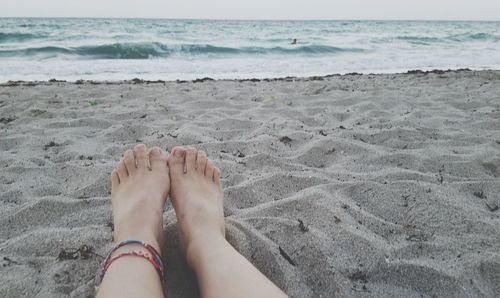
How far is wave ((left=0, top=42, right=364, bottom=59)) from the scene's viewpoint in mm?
9461

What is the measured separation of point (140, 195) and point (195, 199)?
0.74ft

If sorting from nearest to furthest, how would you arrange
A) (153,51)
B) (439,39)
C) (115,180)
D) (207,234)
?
(207,234), (115,180), (153,51), (439,39)

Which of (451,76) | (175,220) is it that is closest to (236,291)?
(175,220)

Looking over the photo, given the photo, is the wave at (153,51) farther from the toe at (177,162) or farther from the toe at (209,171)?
the toe at (209,171)

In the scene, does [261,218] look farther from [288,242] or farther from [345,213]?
[345,213]

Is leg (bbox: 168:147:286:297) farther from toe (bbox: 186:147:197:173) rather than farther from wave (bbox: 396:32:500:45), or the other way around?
wave (bbox: 396:32:500:45)

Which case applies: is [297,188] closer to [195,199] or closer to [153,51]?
[195,199]

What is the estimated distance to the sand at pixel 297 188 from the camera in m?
1.23

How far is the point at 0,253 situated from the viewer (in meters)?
1.33

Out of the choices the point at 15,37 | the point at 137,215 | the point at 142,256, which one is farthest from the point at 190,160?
the point at 15,37

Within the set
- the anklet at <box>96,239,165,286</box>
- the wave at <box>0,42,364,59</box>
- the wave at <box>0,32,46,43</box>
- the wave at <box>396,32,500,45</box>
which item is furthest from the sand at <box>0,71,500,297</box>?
the wave at <box>396,32,500,45</box>

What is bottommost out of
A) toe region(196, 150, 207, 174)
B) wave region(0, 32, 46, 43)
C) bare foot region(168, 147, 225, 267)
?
bare foot region(168, 147, 225, 267)

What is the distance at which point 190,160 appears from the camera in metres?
1.84

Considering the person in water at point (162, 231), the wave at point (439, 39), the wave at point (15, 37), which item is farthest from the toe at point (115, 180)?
the wave at point (439, 39)
